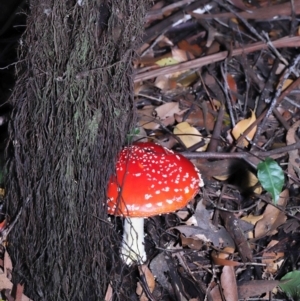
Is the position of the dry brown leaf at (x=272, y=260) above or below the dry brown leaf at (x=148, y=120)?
below

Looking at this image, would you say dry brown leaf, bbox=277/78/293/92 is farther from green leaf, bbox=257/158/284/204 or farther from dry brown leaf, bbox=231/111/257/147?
green leaf, bbox=257/158/284/204

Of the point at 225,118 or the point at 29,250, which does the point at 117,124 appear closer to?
the point at 29,250

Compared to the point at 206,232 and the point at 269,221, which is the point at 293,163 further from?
the point at 206,232

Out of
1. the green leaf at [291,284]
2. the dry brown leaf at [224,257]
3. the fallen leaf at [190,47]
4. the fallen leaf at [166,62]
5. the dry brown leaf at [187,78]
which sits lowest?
the green leaf at [291,284]

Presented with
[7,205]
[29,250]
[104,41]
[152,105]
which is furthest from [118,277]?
[152,105]

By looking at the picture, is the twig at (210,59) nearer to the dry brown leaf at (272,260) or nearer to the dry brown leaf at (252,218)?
the dry brown leaf at (252,218)

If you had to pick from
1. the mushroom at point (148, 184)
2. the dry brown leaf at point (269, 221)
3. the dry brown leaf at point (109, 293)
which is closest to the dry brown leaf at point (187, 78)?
the dry brown leaf at point (269, 221)

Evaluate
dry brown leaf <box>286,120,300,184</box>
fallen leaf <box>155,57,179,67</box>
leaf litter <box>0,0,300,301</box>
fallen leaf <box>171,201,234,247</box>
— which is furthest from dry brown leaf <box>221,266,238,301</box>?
fallen leaf <box>155,57,179,67</box>

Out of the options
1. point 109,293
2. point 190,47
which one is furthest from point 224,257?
point 190,47
